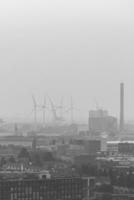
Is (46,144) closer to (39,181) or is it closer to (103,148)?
(103,148)

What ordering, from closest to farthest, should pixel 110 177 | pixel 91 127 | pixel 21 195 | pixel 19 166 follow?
1. pixel 21 195
2. pixel 110 177
3. pixel 19 166
4. pixel 91 127

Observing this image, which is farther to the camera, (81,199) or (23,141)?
(23,141)

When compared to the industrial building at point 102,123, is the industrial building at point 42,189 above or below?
above

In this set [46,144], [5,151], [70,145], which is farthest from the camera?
[46,144]

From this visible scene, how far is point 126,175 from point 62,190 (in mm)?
7227

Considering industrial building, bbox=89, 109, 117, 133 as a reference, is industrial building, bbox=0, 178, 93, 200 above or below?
above

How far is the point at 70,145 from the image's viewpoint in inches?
1953

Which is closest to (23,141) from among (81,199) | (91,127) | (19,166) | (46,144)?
(46,144)

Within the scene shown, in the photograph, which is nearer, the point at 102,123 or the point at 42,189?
the point at 42,189

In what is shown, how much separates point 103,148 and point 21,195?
28.0 m

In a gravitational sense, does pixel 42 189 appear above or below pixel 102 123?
above

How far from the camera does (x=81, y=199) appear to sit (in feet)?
76.9

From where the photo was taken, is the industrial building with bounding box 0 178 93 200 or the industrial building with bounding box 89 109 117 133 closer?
the industrial building with bounding box 0 178 93 200

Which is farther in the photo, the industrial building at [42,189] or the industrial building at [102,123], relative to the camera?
the industrial building at [102,123]
